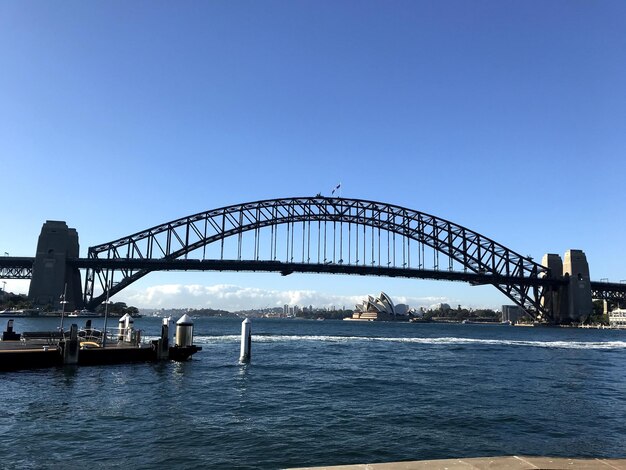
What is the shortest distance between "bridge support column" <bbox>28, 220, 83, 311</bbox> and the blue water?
8528cm

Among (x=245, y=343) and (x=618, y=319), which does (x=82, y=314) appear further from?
(x=618, y=319)

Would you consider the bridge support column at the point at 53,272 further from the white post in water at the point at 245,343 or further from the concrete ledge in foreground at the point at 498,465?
the concrete ledge in foreground at the point at 498,465

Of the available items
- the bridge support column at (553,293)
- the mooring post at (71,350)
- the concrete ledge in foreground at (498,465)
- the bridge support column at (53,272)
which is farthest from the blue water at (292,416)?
the bridge support column at (553,293)

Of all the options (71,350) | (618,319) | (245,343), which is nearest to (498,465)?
(71,350)

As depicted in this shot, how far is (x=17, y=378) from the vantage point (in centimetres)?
2166

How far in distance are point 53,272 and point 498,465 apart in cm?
11032

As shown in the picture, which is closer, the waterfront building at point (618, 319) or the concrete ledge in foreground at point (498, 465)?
the concrete ledge in foreground at point (498, 465)

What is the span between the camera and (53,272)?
102750mm

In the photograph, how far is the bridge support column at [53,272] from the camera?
3986 inches

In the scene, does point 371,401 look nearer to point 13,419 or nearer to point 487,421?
point 487,421

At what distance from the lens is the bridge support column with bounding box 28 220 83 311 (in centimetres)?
10125

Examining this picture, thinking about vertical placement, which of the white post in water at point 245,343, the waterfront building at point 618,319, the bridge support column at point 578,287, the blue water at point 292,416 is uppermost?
the bridge support column at point 578,287

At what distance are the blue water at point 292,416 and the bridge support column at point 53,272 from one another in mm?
85277

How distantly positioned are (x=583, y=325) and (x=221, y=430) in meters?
131
